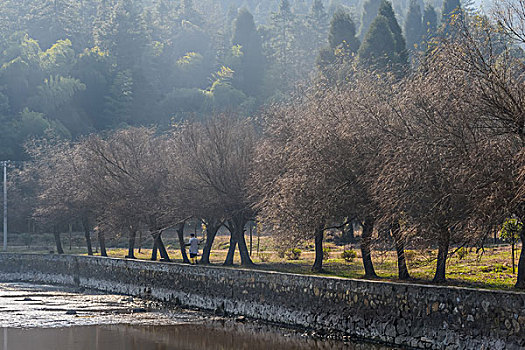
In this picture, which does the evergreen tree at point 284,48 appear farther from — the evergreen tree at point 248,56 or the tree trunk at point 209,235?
the tree trunk at point 209,235

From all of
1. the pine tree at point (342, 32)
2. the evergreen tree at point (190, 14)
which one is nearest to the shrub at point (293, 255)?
the pine tree at point (342, 32)

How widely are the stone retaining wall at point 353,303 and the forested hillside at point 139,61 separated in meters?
51.4

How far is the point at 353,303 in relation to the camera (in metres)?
24.0

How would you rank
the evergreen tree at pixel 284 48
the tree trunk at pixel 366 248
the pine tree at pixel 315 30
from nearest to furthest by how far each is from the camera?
the tree trunk at pixel 366 248 < the evergreen tree at pixel 284 48 < the pine tree at pixel 315 30

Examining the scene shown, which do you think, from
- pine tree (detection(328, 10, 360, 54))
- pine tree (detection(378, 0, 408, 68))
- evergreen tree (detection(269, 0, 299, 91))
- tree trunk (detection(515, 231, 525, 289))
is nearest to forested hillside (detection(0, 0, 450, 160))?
pine tree (detection(328, 10, 360, 54))

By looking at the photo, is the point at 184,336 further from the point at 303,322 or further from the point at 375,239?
the point at 375,239

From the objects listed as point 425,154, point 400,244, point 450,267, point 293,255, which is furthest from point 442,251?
point 293,255

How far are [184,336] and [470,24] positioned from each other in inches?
523

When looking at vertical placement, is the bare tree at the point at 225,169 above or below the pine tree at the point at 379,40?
below

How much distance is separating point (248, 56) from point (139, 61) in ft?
58.9

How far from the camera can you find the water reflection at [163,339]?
24.2 m

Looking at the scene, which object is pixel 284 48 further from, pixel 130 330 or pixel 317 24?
pixel 130 330

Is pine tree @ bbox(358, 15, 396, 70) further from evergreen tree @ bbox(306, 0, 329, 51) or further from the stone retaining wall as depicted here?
evergreen tree @ bbox(306, 0, 329, 51)

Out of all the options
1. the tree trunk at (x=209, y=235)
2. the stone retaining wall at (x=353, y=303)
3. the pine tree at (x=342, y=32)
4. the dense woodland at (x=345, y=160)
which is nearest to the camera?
the stone retaining wall at (x=353, y=303)
